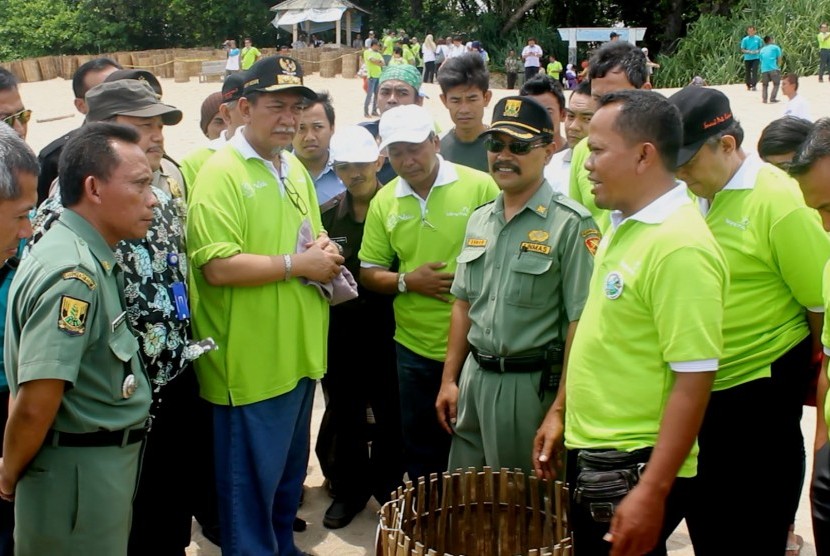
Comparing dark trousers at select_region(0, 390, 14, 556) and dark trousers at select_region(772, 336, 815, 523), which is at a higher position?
dark trousers at select_region(772, 336, 815, 523)

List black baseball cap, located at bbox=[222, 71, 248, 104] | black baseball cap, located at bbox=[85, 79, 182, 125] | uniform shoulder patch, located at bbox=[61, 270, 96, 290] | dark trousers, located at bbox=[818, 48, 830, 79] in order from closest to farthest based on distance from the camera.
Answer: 1. uniform shoulder patch, located at bbox=[61, 270, 96, 290]
2. black baseball cap, located at bbox=[85, 79, 182, 125]
3. black baseball cap, located at bbox=[222, 71, 248, 104]
4. dark trousers, located at bbox=[818, 48, 830, 79]

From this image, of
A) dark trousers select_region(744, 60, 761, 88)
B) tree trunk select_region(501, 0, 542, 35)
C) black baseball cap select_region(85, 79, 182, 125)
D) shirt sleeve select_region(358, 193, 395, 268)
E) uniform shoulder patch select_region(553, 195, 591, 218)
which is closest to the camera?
uniform shoulder patch select_region(553, 195, 591, 218)

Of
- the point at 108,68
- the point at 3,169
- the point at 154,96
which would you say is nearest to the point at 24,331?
the point at 3,169

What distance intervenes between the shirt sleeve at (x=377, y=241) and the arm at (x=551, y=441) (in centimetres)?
130

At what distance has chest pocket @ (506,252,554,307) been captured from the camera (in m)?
3.43

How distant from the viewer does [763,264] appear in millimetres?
3264

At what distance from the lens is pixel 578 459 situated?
282cm

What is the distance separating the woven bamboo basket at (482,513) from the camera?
3.20 meters

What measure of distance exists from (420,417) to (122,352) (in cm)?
176

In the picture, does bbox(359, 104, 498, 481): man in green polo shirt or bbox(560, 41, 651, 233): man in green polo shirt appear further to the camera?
bbox(560, 41, 651, 233): man in green polo shirt

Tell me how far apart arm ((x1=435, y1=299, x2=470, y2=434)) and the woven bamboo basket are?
0.45 meters

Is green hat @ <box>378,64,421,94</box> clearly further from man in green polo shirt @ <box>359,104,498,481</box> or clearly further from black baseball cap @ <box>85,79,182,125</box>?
black baseball cap @ <box>85,79,182,125</box>

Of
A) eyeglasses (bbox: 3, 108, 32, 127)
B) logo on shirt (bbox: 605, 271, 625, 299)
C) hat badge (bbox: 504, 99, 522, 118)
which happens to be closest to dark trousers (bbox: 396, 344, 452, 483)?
hat badge (bbox: 504, 99, 522, 118)

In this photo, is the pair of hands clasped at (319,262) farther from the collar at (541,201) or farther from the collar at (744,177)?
the collar at (744,177)
